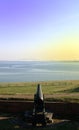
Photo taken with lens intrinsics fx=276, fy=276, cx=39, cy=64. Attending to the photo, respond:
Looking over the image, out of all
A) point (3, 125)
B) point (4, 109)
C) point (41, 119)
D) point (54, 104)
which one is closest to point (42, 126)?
point (41, 119)

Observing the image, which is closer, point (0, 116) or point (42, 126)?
point (42, 126)

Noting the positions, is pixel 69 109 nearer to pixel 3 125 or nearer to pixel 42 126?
pixel 42 126

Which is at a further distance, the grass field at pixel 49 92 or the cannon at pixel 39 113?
the grass field at pixel 49 92

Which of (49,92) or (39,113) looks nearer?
(39,113)

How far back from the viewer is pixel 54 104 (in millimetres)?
11148

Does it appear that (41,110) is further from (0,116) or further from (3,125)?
(0,116)

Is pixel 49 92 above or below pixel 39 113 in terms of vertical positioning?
below

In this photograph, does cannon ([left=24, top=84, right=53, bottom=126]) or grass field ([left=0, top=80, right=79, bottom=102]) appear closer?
cannon ([left=24, top=84, right=53, bottom=126])

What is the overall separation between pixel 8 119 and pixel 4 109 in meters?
1.39

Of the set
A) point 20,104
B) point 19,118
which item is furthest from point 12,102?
point 19,118

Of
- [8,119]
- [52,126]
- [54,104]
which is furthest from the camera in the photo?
[54,104]

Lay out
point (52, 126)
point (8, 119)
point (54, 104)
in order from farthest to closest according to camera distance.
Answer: point (54, 104), point (8, 119), point (52, 126)

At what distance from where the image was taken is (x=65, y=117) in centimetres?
1088

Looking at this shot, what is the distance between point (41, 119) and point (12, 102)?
268cm
